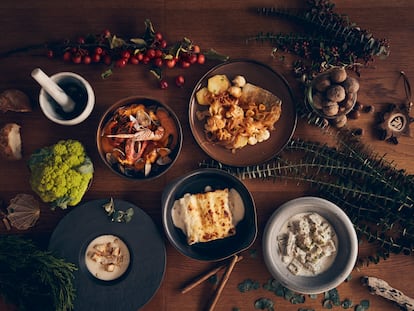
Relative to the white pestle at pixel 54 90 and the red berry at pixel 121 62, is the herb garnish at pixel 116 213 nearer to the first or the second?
the white pestle at pixel 54 90

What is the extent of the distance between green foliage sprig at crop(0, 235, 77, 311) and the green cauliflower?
172mm

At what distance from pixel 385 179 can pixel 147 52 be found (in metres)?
0.88

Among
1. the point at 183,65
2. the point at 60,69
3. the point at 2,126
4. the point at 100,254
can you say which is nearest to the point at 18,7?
the point at 60,69

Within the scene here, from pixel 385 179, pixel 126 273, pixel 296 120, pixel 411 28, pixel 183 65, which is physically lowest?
pixel 126 273

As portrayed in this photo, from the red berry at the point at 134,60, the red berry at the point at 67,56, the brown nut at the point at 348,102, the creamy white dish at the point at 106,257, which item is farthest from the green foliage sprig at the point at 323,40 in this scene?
the creamy white dish at the point at 106,257

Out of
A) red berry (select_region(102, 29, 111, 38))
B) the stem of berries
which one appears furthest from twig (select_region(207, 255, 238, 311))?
red berry (select_region(102, 29, 111, 38))

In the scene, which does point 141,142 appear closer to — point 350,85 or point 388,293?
point 350,85

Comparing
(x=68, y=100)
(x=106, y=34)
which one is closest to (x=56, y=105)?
(x=68, y=100)

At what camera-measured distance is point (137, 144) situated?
1.57 meters

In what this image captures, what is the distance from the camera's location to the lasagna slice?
159 centimetres

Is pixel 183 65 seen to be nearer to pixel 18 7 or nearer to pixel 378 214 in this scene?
pixel 18 7

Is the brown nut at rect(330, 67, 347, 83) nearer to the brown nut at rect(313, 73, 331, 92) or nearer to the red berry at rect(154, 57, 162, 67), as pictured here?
the brown nut at rect(313, 73, 331, 92)

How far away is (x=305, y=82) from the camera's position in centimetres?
164

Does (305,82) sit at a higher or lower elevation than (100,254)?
higher
